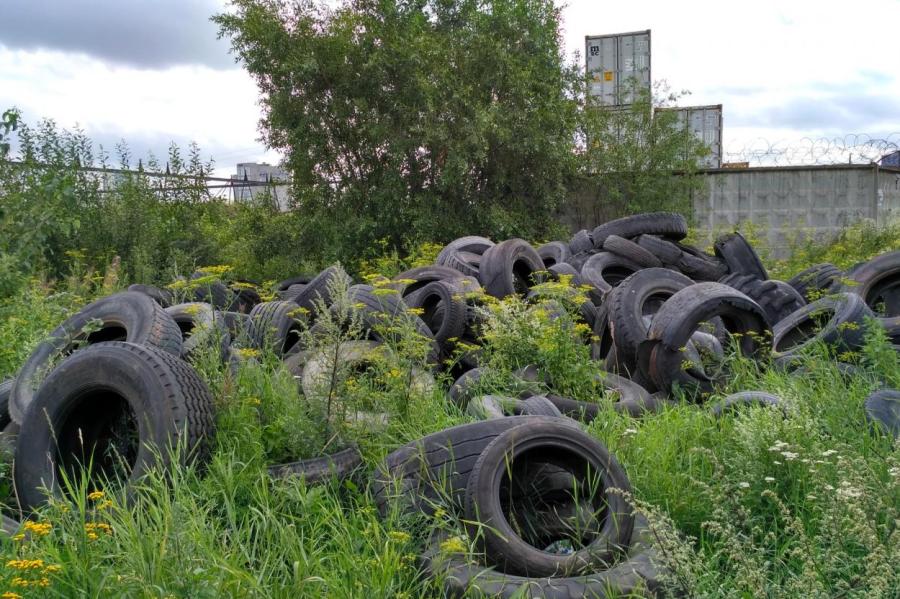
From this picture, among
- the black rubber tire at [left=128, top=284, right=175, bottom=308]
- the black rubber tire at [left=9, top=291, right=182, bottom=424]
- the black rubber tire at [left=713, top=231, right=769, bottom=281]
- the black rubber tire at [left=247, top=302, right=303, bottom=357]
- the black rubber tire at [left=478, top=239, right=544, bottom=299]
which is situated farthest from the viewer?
Result: the black rubber tire at [left=713, top=231, right=769, bottom=281]

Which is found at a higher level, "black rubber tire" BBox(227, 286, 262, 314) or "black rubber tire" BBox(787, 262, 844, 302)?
"black rubber tire" BBox(787, 262, 844, 302)

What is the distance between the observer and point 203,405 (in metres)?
3.91

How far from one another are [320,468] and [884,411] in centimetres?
312

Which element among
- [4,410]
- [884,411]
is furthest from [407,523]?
[4,410]

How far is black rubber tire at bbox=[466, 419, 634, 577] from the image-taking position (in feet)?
10.3

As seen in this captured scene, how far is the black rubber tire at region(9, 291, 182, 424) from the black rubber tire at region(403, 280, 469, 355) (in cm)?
227

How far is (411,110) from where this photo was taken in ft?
40.9

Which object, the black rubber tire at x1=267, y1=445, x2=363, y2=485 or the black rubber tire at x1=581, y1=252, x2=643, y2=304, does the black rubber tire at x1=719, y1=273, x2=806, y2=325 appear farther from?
the black rubber tire at x1=267, y1=445, x2=363, y2=485

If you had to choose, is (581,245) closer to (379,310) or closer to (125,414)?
(379,310)

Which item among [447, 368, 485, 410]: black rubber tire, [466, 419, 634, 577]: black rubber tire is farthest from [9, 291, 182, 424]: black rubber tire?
[466, 419, 634, 577]: black rubber tire

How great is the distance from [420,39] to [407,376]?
8.72 m

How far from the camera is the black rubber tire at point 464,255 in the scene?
337 inches

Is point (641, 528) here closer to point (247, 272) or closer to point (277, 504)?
point (277, 504)

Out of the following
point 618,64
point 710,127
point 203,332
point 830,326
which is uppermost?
point 618,64
